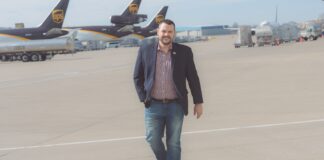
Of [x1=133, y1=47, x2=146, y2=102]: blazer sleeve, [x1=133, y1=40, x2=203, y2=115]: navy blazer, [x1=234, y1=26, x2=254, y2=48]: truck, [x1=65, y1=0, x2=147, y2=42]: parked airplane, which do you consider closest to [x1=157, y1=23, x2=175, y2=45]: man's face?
[x1=133, y1=40, x2=203, y2=115]: navy blazer

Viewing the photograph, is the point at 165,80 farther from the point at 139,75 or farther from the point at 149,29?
the point at 149,29

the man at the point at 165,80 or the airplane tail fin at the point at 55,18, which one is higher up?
the airplane tail fin at the point at 55,18

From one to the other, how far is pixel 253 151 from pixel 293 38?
70.7 m

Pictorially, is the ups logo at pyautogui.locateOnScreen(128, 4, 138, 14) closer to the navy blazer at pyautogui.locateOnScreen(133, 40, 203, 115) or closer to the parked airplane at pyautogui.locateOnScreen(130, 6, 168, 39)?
the parked airplane at pyautogui.locateOnScreen(130, 6, 168, 39)

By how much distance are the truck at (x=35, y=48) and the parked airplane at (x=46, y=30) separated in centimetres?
902

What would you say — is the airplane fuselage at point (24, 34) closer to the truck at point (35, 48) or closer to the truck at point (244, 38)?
the truck at point (35, 48)

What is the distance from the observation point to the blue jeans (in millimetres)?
5738

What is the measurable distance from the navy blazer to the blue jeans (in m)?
0.09

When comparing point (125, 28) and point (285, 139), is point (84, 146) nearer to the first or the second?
point (285, 139)

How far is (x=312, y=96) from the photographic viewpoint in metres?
14.4

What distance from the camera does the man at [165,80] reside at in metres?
5.68

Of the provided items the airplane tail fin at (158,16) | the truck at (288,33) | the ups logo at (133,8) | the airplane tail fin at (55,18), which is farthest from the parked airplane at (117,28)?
the truck at (288,33)

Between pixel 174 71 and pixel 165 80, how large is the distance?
5.5 inches

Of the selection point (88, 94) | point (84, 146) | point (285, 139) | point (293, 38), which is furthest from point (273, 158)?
point (293, 38)
